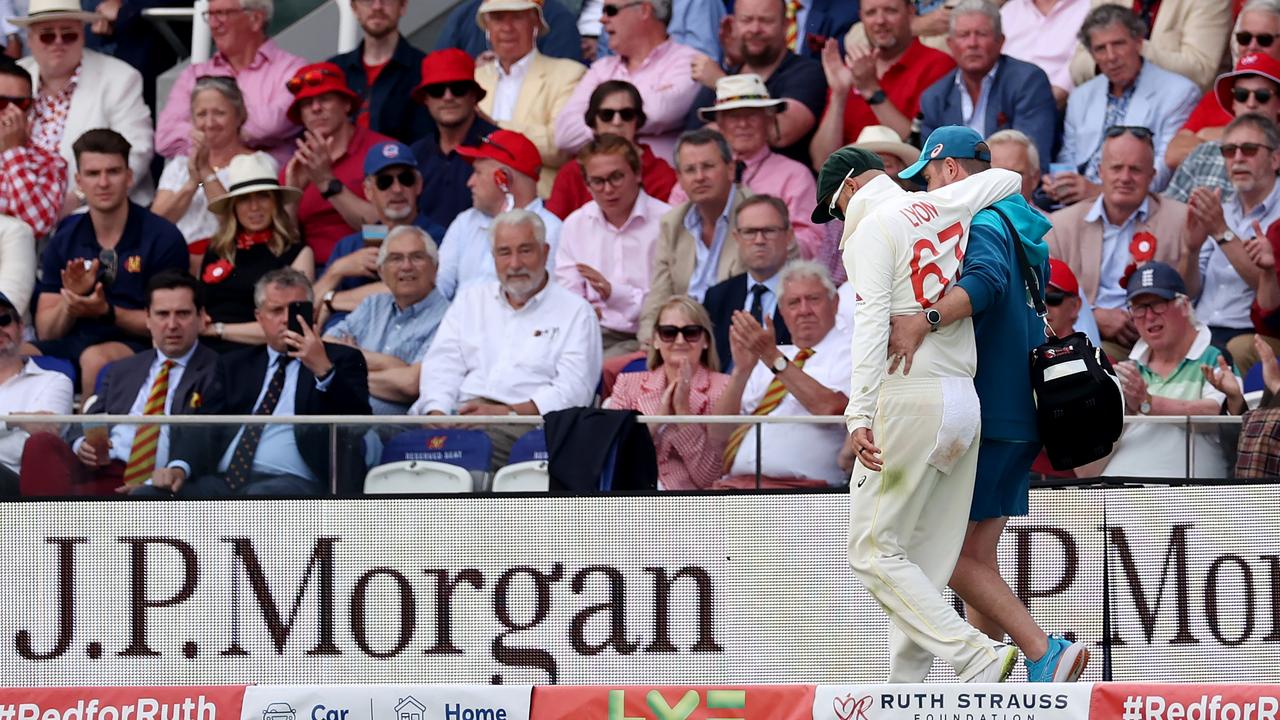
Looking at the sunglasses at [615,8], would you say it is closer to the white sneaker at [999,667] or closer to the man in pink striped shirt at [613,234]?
the man in pink striped shirt at [613,234]

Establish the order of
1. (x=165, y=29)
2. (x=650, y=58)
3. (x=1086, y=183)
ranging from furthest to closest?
1. (x=165, y=29)
2. (x=650, y=58)
3. (x=1086, y=183)

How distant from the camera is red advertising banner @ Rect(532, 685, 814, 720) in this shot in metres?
6.66

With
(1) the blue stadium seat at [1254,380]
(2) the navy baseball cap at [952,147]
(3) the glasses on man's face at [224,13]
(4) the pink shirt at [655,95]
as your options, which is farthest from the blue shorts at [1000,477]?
(3) the glasses on man's face at [224,13]

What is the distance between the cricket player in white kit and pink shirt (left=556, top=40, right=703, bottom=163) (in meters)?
5.62

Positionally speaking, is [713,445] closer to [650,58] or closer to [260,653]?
[260,653]

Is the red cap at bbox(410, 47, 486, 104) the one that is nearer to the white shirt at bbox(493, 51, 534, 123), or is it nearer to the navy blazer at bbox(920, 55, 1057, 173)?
the white shirt at bbox(493, 51, 534, 123)

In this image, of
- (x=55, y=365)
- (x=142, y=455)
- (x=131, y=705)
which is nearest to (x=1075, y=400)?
(x=131, y=705)

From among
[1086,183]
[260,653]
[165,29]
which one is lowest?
[260,653]

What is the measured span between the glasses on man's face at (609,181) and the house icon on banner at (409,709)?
5058mm

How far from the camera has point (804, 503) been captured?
26.1ft

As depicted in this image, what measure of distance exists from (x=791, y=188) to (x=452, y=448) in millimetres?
3644

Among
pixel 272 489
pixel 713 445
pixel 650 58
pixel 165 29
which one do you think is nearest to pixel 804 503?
pixel 713 445

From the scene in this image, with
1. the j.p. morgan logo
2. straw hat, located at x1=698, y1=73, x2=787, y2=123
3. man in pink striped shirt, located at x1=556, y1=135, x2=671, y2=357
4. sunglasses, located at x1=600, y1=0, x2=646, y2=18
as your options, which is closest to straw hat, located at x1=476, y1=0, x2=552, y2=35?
sunglasses, located at x1=600, y1=0, x2=646, y2=18

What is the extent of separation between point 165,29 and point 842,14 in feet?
14.9
